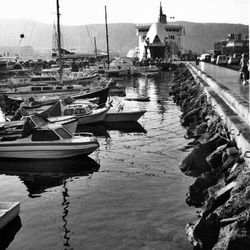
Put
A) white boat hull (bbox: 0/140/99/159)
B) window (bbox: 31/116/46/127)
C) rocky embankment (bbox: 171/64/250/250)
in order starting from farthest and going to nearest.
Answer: window (bbox: 31/116/46/127), white boat hull (bbox: 0/140/99/159), rocky embankment (bbox: 171/64/250/250)

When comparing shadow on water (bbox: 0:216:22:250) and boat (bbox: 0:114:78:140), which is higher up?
boat (bbox: 0:114:78:140)

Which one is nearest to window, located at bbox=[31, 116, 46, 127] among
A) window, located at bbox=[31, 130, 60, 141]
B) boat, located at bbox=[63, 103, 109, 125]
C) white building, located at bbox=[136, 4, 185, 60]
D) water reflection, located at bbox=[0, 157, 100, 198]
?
window, located at bbox=[31, 130, 60, 141]

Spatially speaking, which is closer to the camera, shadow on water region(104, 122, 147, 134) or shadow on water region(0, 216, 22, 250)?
shadow on water region(0, 216, 22, 250)

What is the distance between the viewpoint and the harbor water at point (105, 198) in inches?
535

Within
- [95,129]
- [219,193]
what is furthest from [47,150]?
[219,193]

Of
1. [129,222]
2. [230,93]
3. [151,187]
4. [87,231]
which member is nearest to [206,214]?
[129,222]

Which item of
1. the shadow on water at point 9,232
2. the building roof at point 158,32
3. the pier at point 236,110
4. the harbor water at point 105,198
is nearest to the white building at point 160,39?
the building roof at point 158,32

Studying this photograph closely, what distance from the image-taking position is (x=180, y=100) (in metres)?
46.4

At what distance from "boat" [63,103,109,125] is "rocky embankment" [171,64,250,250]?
10.4 m

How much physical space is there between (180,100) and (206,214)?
3405cm

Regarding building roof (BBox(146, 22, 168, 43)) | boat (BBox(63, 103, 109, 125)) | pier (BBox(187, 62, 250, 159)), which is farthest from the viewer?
building roof (BBox(146, 22, 168, 43))

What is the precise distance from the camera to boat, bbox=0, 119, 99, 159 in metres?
22.8

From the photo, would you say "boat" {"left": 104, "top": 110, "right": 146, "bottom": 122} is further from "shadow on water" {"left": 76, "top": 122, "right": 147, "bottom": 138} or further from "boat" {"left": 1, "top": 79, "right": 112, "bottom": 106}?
"boat" {"left": 1, "top": 79, "right": 112, "bottom": 106}

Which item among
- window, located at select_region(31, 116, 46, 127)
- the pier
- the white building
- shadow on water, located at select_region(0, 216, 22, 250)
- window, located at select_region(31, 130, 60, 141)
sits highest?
the white building
